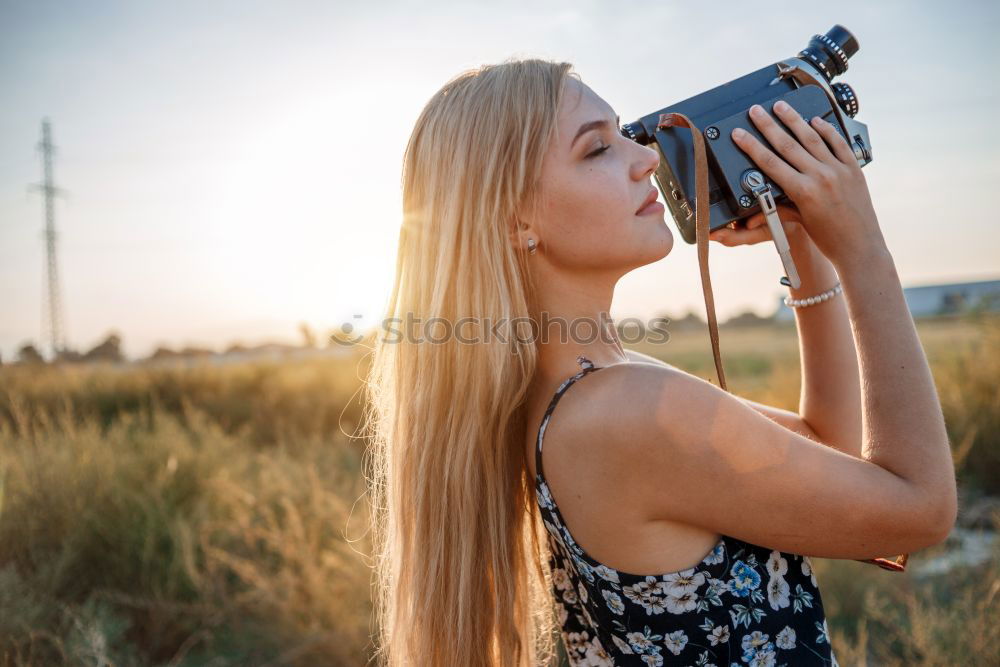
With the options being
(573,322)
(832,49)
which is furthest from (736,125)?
(573,322)

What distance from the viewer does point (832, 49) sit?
5.49 ft

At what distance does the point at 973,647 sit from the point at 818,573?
110cm

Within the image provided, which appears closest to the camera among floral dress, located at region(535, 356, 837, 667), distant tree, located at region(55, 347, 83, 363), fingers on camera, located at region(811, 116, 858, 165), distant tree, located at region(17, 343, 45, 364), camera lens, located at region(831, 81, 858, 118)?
floral dress, located at region(535, 356, 837, 667)

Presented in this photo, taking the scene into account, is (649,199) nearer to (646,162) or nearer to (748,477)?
(646,162)

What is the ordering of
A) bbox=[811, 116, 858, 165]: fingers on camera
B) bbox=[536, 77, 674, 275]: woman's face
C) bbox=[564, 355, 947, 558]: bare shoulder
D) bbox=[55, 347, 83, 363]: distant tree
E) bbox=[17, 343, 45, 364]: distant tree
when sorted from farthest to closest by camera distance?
bbox=[55, 347, 83, 363]: distant tree
bbox=[17, 343, 45, 364]: distant tree
bbox=[536, 77, 674, 275]: woman's face
bbox=[811, 116, 858, 165]: fingers on camera
bbox=[564, 355, 947, 558]: bare shoulder

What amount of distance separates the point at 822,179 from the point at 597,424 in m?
0.66

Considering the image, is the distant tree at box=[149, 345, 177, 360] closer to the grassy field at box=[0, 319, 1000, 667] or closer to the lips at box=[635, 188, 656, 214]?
the grassy field at box=[0, 319, 1000, 667]

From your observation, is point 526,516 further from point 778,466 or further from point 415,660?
point 778,466

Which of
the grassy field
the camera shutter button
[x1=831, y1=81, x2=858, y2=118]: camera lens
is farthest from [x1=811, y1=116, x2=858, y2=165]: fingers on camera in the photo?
the grassy field

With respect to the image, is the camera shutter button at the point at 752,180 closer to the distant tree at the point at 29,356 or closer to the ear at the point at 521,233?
the ear at the point at 521,233

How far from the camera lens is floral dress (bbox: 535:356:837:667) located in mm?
1257

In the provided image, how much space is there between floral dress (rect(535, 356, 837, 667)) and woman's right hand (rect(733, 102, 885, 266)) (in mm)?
517

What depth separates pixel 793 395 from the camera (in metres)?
6.41

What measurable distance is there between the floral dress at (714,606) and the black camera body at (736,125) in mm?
491
